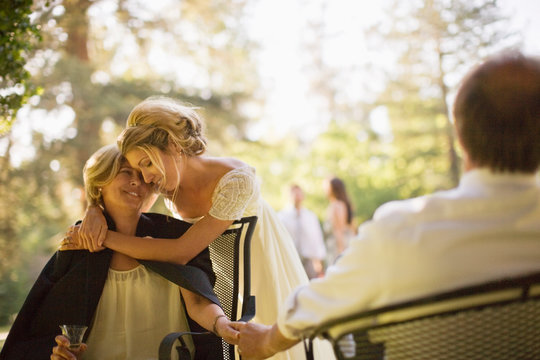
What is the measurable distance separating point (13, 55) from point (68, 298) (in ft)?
3.67

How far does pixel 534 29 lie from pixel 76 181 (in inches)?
589

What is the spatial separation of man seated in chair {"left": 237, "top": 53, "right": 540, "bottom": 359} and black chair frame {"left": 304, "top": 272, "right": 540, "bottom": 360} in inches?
1.3

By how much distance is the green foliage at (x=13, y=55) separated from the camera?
97.6 inches

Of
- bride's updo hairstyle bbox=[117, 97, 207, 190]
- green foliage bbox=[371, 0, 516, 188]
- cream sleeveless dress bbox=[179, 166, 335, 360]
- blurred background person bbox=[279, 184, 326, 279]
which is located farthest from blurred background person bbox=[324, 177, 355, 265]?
green foliage bbox=[371, 0, 516, 188]

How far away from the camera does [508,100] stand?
4.38ft

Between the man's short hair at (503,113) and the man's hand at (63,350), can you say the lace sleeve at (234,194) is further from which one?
the man's short hair at (503,113)

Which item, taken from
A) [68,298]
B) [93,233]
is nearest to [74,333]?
[68,298]

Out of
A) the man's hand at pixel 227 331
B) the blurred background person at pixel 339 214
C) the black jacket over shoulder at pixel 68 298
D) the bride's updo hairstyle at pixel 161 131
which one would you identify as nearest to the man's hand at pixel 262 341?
the man's hand at pixel 227 331

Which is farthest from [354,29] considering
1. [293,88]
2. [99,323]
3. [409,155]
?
[99,323]

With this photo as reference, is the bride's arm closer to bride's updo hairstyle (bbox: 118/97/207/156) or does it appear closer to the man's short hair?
bride's updo hairstyle (bbox: 118/97/207/156)

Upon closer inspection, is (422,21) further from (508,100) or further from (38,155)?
(508,100)

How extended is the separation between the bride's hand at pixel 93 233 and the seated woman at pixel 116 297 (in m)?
0.07

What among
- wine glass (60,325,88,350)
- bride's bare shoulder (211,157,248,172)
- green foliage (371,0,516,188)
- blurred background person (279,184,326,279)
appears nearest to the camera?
wine glass (60,325,88,350)

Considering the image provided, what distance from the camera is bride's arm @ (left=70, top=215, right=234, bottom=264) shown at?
2386mm
